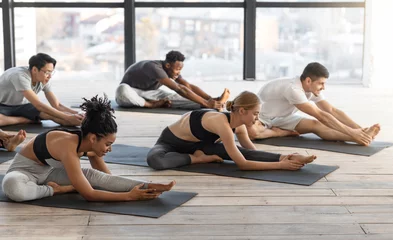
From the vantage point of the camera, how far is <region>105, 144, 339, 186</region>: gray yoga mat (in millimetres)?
4102

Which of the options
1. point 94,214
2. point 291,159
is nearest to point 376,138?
point 291,159

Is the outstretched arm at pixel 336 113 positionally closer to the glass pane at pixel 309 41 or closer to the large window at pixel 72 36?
the glass pane at pixel 309 41

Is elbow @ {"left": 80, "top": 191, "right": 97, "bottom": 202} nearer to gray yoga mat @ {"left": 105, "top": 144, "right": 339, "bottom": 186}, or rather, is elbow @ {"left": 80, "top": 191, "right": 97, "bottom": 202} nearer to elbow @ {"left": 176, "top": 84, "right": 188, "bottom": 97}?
gray yoga mat @ {"left": 105, "top": 144, "right": 339, "bottom": 186}

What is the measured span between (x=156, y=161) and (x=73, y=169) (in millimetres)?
1015

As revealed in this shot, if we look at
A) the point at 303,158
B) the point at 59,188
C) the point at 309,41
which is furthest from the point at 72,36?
the point at 59,188

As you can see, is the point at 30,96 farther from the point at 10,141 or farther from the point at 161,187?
the point at 161,187

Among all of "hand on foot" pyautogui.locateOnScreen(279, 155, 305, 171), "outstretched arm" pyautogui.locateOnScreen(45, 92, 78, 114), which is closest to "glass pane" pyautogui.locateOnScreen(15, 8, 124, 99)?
"outstretched arm" pyautogui.locateOnScreen(45, 92, 78, 114)

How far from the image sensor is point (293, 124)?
5484 mm

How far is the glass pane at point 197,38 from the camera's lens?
368 inches

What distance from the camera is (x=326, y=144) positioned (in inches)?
205

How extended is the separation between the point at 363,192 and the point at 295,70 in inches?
229

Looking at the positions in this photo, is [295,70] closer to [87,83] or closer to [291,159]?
[87,83]

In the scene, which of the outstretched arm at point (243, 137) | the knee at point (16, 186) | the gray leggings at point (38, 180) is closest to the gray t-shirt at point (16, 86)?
the outstretched arm at point (243, 137)

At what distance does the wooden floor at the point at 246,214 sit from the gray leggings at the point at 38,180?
8 cm
